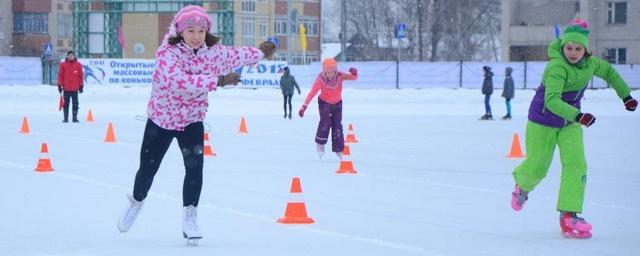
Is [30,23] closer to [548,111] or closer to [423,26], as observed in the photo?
[423,26]

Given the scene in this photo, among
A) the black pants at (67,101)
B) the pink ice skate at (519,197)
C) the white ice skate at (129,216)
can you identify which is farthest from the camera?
the black pants at (67,101)

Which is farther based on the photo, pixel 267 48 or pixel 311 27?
pixel 311 27

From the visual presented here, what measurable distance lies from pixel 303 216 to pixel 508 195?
3.49m

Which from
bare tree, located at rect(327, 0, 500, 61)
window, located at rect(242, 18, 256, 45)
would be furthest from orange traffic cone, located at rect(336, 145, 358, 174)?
window, located at rect(242, 18, 256, 45)

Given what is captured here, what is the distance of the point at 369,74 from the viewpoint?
57.5 metres

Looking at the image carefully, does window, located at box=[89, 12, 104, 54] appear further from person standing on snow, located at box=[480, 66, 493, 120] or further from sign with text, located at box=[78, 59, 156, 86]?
person standing on snow, located at box=[480, 66, 493, 120]

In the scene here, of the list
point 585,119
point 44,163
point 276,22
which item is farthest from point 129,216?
point 276,22

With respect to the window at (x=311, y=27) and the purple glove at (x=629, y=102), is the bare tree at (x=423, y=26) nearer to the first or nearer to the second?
the window at (x=311, y=27)

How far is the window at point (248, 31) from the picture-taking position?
92250 mm

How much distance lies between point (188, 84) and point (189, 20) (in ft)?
1.45

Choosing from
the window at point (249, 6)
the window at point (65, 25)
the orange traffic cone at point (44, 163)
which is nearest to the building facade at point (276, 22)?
the window at point (249, 6)

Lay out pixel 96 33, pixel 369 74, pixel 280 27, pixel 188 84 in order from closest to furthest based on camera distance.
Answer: pixel 188 84 → pixel 369 74 → pixel 96 33 → pixel 280 27

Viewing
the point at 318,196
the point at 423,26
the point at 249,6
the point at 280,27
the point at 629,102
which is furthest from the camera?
the point at 280,27

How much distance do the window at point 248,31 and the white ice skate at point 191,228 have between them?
82.8 meters
